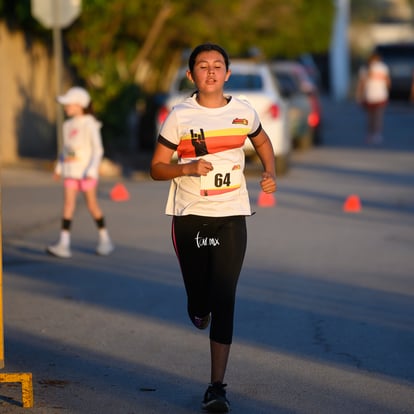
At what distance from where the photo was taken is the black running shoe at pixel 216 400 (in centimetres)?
590

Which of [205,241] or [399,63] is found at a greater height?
[399,63]

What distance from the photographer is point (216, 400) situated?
233 inches

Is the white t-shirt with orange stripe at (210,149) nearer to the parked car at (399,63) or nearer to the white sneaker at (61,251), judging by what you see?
the white sneaker at (61,251)

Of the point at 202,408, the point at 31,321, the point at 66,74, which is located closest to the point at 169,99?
the point at 66,74

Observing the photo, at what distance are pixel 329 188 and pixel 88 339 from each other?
9.79 metres

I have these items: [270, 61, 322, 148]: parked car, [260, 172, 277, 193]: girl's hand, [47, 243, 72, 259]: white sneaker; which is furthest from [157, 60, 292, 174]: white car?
[260, 172, 277, 193]: girl's hand

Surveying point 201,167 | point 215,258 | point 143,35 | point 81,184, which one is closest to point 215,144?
point 201,167

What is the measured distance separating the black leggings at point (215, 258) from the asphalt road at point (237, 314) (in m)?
0.51

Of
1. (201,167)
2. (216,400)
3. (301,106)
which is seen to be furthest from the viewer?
(301,106)

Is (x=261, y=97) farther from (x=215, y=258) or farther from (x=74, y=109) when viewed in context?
(x=215, y=258)

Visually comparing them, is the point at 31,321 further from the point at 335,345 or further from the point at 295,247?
the point at 295,247

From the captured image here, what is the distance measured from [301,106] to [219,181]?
58.3 feet

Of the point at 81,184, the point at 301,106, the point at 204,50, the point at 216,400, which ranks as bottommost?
the point at 216,400

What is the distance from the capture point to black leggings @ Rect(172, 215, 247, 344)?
6.07m
